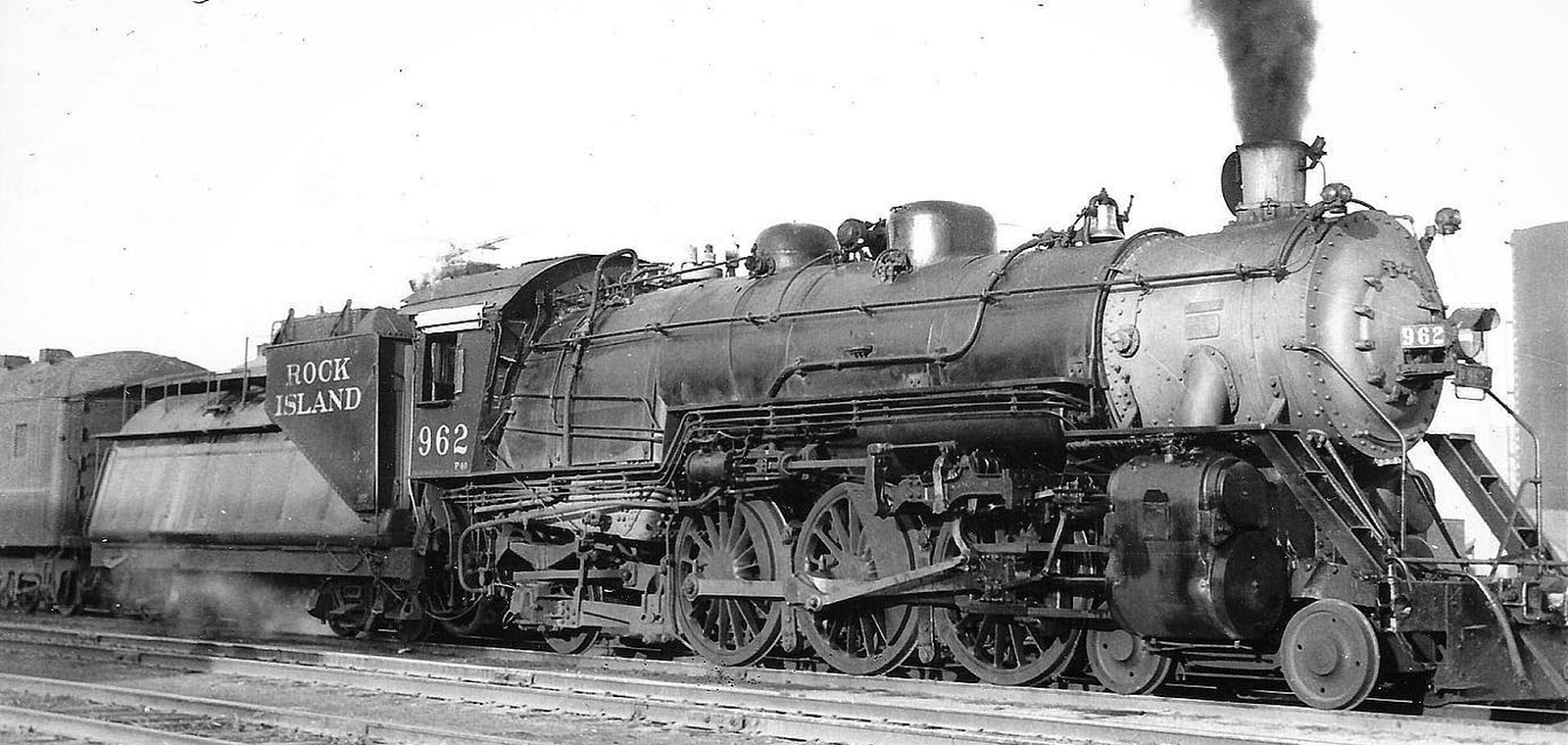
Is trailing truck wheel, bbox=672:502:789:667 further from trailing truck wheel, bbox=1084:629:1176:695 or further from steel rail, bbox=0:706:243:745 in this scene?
steel rail, bbox=0:706:243:745

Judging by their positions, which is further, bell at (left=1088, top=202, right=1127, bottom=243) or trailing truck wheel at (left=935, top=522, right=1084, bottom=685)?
bell at (left=1088, top=202, right=1127, bottom=243)

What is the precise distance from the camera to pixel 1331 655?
31.4ft

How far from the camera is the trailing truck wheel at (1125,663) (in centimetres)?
1081

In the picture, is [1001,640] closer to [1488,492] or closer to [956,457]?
[956,457]

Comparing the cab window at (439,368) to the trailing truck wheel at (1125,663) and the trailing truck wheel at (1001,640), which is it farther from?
the trailing truck wheel at (1125,663)

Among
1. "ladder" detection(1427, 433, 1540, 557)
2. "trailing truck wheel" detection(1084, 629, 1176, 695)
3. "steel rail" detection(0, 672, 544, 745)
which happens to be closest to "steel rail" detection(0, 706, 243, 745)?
"steel rail" detection(0, 672, 544, 745)

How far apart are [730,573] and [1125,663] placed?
353cm

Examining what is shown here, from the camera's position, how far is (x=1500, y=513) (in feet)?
34.8

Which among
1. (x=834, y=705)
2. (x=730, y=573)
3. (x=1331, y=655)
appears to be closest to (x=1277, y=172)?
(x=1331, y=655)

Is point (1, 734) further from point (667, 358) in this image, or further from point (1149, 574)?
point (1149, 574)

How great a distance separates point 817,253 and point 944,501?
388cm

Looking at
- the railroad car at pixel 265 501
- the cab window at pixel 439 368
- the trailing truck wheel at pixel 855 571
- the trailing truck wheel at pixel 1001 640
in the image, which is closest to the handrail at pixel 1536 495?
the trailing truck wheel at pixel 1001 640

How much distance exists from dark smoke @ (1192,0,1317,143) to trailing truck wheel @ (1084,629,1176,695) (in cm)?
366

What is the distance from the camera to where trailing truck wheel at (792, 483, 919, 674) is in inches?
474
